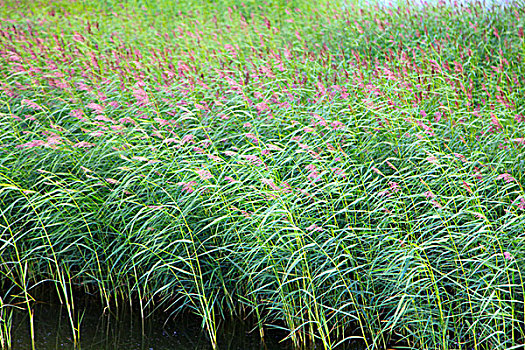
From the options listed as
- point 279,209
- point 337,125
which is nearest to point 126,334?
point 279,209

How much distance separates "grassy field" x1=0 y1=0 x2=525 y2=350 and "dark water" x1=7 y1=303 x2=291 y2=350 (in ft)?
0.35

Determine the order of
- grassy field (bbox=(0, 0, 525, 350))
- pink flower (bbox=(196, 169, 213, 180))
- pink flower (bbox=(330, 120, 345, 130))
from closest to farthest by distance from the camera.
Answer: grassy field (bbox=(0, 0, 525, 350)) < pink flower (bbox=(196, 169, 213, 180)) < pink flower (bbox=(330, 120, 345, 130))

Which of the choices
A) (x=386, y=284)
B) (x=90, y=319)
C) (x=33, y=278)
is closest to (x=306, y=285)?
(x=386, y=284)

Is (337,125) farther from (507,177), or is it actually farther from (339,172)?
(507,177)

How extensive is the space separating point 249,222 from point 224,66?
9.92 ft

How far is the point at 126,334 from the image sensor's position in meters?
4.05

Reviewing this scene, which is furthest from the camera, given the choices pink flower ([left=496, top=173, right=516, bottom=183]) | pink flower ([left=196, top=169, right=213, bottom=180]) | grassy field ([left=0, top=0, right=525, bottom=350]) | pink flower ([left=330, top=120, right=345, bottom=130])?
pink flower ([left=330, top=120, right=345, bottom=130])

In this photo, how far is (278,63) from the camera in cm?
636

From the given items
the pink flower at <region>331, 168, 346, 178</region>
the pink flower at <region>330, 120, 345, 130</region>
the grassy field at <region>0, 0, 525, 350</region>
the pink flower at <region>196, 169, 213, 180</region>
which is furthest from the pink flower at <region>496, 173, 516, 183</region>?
the pink flower at <region>196, 169, 213, 180</region>

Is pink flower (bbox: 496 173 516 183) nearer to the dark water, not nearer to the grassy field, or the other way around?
the grassy field

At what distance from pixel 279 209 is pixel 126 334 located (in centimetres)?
151

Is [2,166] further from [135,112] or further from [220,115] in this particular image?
[220,115]

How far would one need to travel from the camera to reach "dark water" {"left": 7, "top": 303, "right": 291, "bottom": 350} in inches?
153

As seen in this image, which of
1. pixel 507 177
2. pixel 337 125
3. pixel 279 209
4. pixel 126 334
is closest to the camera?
pixel 507 177
